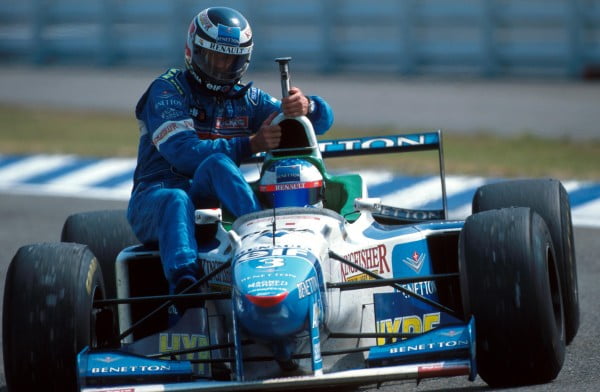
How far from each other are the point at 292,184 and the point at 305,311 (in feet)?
3.87

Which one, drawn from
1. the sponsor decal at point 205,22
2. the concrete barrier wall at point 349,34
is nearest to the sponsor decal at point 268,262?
the sponsor decal at point 205,22

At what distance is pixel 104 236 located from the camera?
7297 millimetres

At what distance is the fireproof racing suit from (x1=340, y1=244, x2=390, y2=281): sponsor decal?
53 cm

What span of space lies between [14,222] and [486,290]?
6.45m

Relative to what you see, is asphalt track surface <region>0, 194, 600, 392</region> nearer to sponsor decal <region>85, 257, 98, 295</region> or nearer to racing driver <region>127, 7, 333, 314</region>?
sponsor decal <region>85, 257, 98, 295</region>

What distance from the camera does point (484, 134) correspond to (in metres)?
14.8

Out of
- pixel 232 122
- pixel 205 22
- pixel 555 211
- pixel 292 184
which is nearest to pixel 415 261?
pixel 292 184

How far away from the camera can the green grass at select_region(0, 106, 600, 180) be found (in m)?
12.3

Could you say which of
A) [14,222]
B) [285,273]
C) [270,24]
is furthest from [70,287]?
[270,24]

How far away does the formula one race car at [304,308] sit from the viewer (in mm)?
5352

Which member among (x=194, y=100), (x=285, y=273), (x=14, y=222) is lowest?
(x=14, y=222)

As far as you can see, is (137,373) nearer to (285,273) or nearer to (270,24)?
(285,273)

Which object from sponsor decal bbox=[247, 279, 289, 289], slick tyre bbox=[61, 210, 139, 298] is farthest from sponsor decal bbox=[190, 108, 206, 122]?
sponsor decal bbox=[247, 279, 289, 289]

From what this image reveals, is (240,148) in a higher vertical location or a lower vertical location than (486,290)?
higher
